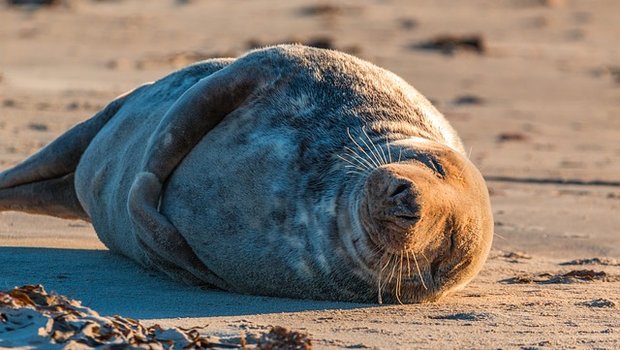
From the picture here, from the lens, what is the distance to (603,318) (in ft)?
16.9

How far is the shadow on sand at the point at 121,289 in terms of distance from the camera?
5094mm

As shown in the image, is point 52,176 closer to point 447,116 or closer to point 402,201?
point 402,201

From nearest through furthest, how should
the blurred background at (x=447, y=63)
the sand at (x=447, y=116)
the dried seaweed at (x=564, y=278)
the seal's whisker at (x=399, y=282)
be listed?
1. the sand at (x=447, y=116)
2. the seal's whisker at (x=399, y=282)
3. the dried seaweed at (x=564, y=278)
4. the blurred background at (x=447, y=63)

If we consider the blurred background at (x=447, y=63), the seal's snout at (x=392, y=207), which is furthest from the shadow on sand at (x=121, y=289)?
the blurred background at (x=447, y=63)

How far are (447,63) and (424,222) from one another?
10.1 meters

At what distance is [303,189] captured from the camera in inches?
215

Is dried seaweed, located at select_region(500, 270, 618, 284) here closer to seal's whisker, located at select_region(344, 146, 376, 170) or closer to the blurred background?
the blurred background

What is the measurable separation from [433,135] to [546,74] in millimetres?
9324

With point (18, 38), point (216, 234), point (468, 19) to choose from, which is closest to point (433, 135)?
point (216, 234)

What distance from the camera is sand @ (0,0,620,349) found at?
502 cm

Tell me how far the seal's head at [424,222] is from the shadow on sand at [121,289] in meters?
0.26

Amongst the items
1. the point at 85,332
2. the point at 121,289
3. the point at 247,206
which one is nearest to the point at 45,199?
the point at 121,289

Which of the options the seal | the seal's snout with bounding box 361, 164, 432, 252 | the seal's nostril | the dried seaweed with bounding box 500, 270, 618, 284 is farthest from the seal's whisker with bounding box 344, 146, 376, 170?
the dried seaweed with bounding box 500, 270, 618, 284

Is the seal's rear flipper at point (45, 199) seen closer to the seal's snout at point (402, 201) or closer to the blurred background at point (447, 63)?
the blurred background at point (447, 63)
